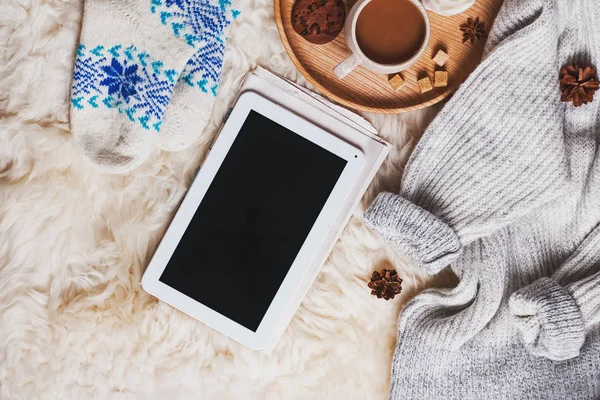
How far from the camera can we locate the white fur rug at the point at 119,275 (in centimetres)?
67

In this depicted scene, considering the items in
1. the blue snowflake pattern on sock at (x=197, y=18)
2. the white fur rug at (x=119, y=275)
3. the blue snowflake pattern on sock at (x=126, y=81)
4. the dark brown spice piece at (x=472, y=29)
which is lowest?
the white fur rug at (x=119, y=275)

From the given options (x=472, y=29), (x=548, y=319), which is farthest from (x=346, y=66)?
(x=548, y=319)

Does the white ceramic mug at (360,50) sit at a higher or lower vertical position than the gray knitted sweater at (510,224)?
higher

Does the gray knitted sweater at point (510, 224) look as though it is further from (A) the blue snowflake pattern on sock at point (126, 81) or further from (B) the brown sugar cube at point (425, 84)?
(A) the blue snowflake pattern on sock at point (126, 81)

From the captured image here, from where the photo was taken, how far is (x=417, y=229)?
636 millimetres

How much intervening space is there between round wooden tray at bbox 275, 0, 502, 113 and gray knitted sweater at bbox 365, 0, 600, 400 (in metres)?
0.03

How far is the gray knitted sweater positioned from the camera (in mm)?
629

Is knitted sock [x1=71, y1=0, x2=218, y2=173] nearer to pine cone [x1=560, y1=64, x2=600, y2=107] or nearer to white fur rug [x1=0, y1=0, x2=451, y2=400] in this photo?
white fur rug [x1=0, y1=0, x2=451, y2=400]

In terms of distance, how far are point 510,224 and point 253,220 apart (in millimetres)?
359

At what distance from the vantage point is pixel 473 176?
2.12 feet

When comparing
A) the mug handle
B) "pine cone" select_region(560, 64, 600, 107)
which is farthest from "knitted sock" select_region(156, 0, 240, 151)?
"pine cone" select_region(560, 64, 600, 107)

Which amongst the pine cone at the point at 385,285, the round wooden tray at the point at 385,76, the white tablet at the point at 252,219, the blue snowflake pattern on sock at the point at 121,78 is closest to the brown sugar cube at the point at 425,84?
the round wooden tray at the point at 385,76

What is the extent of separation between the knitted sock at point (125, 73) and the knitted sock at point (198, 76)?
0.04ft

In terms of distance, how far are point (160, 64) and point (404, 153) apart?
35 centimetres
